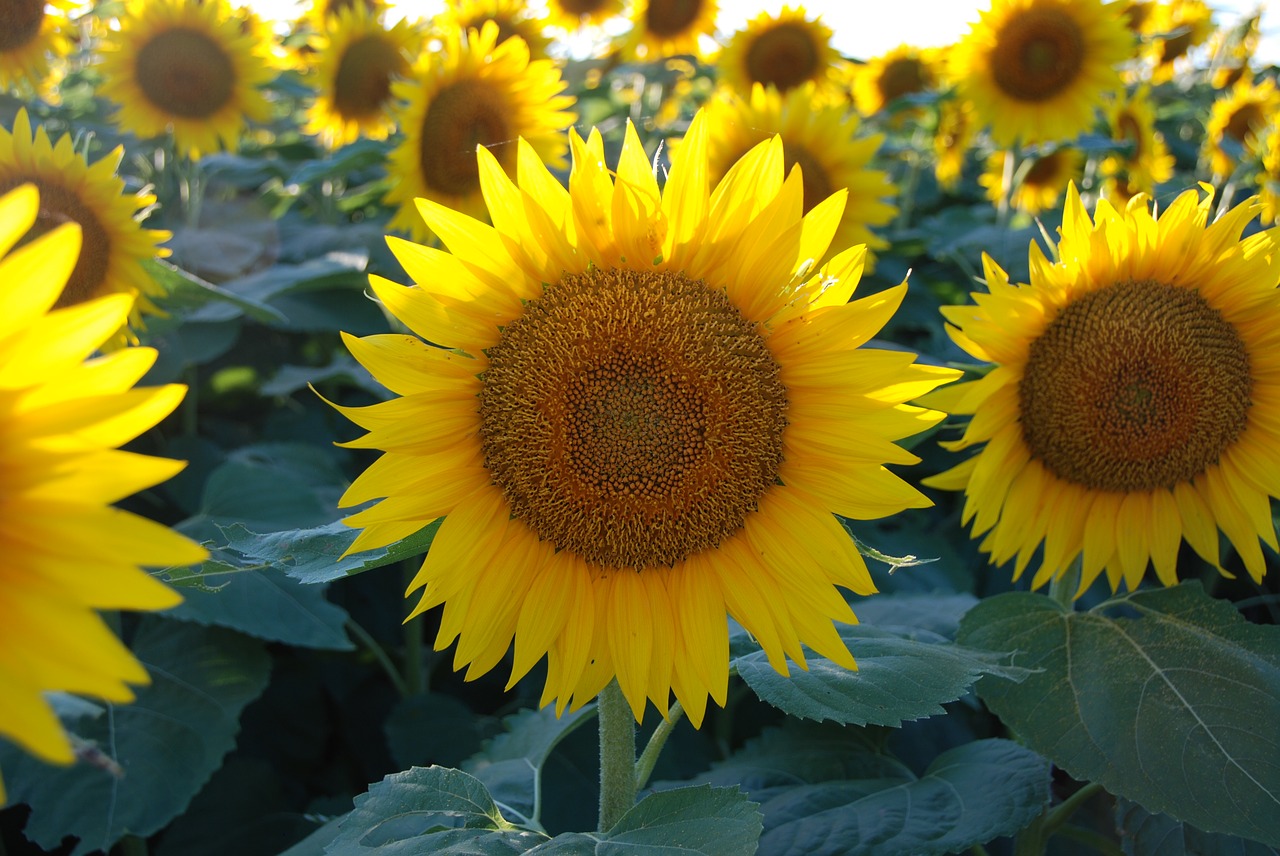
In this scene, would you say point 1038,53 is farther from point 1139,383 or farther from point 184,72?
point 184,72

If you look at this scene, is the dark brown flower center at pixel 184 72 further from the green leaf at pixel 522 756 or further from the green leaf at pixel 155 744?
the green leaf at pixel 522 756

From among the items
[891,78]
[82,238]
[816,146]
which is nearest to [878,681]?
[82,238]

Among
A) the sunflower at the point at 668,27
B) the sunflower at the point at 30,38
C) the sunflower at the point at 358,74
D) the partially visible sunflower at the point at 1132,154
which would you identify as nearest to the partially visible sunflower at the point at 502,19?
the sunflower at the point at 358,74

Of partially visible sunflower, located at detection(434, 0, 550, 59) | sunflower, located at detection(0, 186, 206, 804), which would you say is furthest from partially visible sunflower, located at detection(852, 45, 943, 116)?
sunflower, located at detection(0, 186, 206, 804)

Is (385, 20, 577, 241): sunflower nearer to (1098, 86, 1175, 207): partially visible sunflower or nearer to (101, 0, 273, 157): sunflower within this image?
(101, 0, 273, 157): sunflower

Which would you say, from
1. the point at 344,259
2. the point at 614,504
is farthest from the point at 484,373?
the point at 344,259

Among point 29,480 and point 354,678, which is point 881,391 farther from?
point 354,678

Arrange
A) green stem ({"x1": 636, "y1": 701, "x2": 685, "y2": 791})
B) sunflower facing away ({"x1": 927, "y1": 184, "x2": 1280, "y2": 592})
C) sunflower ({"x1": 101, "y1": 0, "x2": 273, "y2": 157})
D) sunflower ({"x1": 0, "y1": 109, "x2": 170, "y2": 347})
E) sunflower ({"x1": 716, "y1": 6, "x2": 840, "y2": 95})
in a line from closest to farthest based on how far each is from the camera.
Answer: green stem ({"x1": 636, "y1": 701, "x2": 685, "y2": 791})
sunflower facing away ({"x1": 927, "y1": 184, "x2": 1280, "y2": 592})
sunflower ({"x1": 0, "y1": 109, "x2": 170, "y2": 347})
sunflower ({"x1": 101, "y1": 0, "x2": 273, "y2": 157})
sunflower ({"x1": 716, "y1": 6, "x2": 840, "y2": 95})
